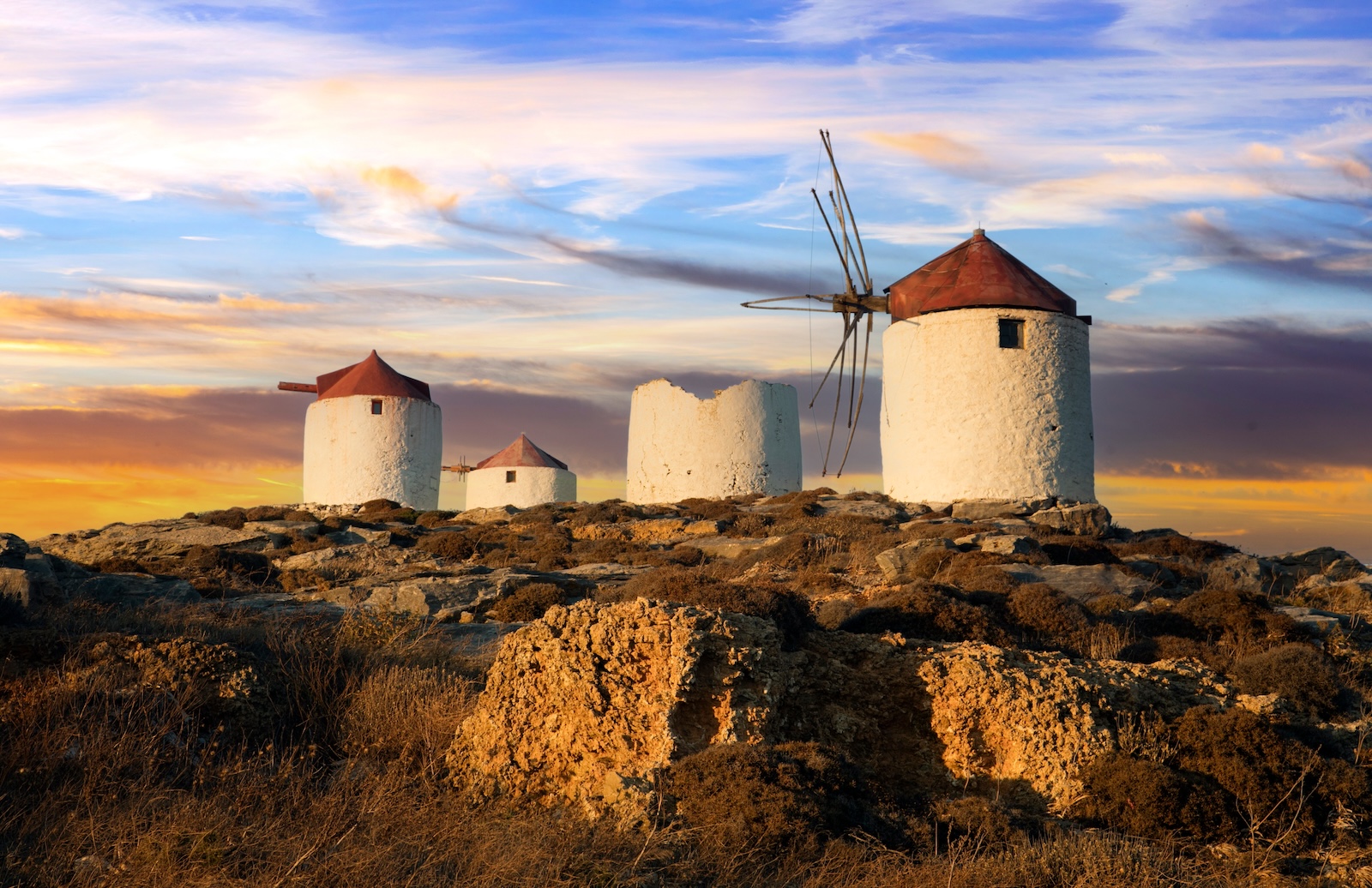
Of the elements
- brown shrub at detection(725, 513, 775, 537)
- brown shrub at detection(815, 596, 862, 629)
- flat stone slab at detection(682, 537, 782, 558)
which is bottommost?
flat stone slab at detection(682, 537, 782, 558)

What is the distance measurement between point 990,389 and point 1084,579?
364 inches

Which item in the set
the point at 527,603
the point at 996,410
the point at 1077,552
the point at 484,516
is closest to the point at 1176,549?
the point at 1077,552

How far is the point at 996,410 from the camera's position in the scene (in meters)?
23.5

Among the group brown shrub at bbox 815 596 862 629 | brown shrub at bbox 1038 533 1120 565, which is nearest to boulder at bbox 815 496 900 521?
brown shrub at bbox 1038 533 1120 565

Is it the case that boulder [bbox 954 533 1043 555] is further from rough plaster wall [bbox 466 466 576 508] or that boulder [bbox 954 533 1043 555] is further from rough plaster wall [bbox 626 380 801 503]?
rough plaster wall [bbox 466 466 576 508]

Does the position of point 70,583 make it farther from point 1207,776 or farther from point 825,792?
point 1207,776

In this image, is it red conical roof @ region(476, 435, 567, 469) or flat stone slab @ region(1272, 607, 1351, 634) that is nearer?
flat stone slab @ region(1272, 607, 1351, 634)

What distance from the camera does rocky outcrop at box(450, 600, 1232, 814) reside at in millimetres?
6961

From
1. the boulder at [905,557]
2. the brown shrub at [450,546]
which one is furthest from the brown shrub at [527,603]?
the brown shrub at [450,546]

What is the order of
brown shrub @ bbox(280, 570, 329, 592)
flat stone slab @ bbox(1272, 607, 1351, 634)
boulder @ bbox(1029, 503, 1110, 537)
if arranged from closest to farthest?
1. flat stone slab @ bbox(1272, 607, 1351, 634)
2. brown shrub @ bbox(280, 570, 329, 592)
3. boulder @ bbox(1029, 503, 1110, 537)

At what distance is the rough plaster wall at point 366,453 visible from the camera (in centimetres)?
3609

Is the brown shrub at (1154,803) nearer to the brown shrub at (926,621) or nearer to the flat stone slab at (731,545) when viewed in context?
the brown shrub at (926,621)

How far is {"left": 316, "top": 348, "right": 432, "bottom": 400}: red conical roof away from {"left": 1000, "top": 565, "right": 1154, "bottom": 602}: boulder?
25.8m

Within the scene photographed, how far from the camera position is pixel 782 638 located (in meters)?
7.94
